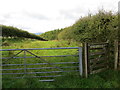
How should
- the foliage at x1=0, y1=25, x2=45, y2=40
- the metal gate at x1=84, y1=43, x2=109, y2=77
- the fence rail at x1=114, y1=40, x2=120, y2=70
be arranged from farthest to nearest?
the foliage at x1=0, y1=25, x2=45, y2=40
the fence rail at x1=114, y1=40, x2=120, y2=70
the metal gate at x1=84, y1=43, x2=109, y2=77

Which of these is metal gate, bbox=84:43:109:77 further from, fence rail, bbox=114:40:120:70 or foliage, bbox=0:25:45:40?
foliage, bbox=0:25:45:40

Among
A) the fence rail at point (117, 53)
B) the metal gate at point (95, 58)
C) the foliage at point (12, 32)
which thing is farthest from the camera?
the foliage at point (12, 32)

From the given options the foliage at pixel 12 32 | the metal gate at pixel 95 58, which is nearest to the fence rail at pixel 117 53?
the metal gate at pixel 95 58

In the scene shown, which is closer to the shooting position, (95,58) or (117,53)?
(95,58)

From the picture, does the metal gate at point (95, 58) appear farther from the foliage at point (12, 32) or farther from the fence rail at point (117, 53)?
the foliage at point (12, 32)

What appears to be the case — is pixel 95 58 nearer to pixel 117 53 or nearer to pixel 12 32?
pixel 117 53

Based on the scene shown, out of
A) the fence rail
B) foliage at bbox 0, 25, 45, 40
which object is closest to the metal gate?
the fence rail

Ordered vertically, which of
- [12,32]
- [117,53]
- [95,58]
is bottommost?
[95,58]

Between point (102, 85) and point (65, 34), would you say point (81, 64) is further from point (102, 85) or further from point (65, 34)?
point (65, 34)

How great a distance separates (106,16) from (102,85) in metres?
5.77

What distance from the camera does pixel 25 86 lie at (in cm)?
404

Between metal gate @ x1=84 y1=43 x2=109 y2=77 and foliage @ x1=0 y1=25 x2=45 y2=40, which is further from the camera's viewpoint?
foliage @ x1=0 y1=25 x2=45 y2=40

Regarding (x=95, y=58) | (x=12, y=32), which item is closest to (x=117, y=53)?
(x=95, y=58)

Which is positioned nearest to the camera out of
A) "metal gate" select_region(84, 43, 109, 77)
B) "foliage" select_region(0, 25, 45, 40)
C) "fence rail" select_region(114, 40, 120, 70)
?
Result: "metal gate" select_region(84, 43, 109, 77)
